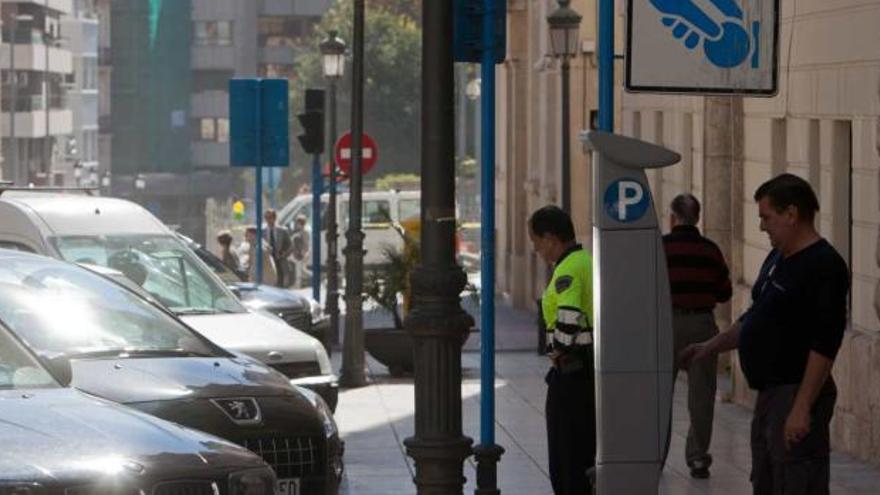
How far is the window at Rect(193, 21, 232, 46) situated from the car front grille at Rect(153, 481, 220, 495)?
10906 centimetres

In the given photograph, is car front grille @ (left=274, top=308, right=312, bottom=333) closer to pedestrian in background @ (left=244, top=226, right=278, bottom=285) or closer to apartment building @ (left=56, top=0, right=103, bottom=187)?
pedestrian in background @ (left=244, top=226, right=278, bottom=285)

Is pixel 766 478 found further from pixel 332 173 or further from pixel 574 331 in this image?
pixel 332 173

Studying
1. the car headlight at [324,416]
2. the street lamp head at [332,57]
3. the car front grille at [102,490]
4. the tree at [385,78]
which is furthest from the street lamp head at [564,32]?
the tree at [385,78]

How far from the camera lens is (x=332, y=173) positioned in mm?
34656

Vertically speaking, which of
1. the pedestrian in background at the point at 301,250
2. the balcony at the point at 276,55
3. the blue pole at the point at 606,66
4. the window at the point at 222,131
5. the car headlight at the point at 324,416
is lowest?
the pedestrian in background at the point at 301,250

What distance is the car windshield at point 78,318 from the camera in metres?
13.0

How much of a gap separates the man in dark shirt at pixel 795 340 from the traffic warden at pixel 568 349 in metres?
3.04

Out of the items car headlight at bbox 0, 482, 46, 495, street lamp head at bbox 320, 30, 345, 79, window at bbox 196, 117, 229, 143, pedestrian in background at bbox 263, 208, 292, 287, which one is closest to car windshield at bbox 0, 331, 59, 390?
car headlight at bbox 0, 482, 46, 495

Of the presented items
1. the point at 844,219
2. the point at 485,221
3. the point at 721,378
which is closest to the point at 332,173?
the point at 721,378

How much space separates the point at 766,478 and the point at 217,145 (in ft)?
362

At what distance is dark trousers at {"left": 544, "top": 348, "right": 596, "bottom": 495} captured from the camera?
43.7ft

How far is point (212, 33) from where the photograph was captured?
118188 millimetres

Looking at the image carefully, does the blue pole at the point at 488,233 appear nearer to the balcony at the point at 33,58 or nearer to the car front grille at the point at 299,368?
the car front grille at the point at 299,368

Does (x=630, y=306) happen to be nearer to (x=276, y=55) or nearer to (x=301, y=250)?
(x=301, y=250)
